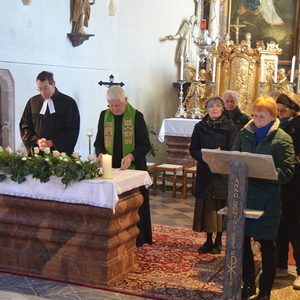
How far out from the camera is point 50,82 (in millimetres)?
5281

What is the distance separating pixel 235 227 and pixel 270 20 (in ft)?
32.1

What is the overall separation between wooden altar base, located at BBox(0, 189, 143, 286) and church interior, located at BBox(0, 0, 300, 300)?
7.45 ft

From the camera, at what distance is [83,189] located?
426 centimetres

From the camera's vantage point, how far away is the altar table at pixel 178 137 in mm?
9758

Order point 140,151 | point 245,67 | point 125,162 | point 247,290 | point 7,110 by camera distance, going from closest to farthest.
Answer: point 247,290
point 125,162
point 140,151
point 7,110
point 245,67

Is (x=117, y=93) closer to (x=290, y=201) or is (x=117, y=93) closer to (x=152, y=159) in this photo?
(x=290, y=201)

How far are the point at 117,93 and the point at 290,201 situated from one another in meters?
1.86

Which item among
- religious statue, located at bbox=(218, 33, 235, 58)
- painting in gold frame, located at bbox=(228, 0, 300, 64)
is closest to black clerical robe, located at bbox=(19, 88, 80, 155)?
religious statue, located at bbox=(218, 33, 235, 58)

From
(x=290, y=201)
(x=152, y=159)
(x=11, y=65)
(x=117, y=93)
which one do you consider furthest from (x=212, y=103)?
(x=152, y=159)

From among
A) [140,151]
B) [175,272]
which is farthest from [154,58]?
[175,272]

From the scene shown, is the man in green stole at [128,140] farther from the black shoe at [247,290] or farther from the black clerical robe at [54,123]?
the black shoe at [247,290]

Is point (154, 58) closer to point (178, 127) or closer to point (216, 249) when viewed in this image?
point (178, 127)

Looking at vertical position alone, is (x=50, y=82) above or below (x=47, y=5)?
below

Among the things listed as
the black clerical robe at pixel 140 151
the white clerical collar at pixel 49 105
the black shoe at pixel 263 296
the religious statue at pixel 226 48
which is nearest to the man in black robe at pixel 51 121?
the white clerical collar at pixel 49 105
